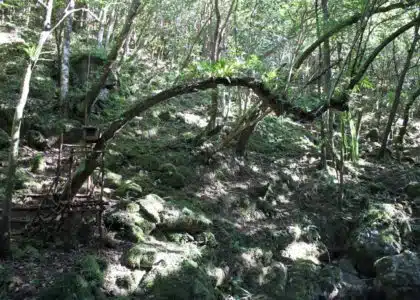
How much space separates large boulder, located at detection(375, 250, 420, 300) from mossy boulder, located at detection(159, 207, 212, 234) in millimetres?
4051

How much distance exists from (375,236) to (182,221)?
5252 millimetres

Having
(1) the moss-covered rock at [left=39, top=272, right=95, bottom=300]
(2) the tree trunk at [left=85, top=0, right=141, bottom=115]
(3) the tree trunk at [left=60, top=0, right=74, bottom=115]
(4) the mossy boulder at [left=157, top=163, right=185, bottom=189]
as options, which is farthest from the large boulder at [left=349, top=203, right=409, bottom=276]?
(3) the tree trunk at [left=60, top=0, right=74, bottom=115]

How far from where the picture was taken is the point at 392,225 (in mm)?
11266

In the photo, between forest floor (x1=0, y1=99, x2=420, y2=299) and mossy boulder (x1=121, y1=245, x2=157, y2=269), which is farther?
mossy boulder (x1=121, y1=245, x2=157, y2=269)

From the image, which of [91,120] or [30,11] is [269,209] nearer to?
[91,120]

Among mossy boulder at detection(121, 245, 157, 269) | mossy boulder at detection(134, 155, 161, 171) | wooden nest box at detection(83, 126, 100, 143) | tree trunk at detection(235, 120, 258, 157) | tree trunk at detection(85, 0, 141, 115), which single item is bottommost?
mossy boulder at detection(121, 245, 157, 269)

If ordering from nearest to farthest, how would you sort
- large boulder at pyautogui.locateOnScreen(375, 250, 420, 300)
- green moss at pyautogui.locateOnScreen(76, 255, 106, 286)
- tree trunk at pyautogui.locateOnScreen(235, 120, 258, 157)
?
green moss at pyautogui.locateOnScreen(76, 255, 106, 286) → large boulder at pyautogui.locateOnScreen(375, 250, 420, 300) → tree trunk at pyautogui.locateOnScreen(235, 120, 258, 157)

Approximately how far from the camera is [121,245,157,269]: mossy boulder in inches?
289

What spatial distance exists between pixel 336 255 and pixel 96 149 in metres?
7.06

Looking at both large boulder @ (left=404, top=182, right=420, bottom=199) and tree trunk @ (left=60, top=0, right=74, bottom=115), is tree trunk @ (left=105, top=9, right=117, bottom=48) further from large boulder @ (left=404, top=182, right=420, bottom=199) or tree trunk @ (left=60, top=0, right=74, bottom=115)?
large boulder @ (left=404, top=182, right=420, bottom=199)

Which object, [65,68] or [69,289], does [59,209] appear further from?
[65,68]

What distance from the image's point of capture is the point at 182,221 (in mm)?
8977

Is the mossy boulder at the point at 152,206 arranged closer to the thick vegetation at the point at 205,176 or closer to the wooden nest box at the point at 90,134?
the thick vegetation at the point at 205,176

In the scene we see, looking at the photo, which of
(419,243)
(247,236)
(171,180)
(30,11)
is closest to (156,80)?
(30,11)
